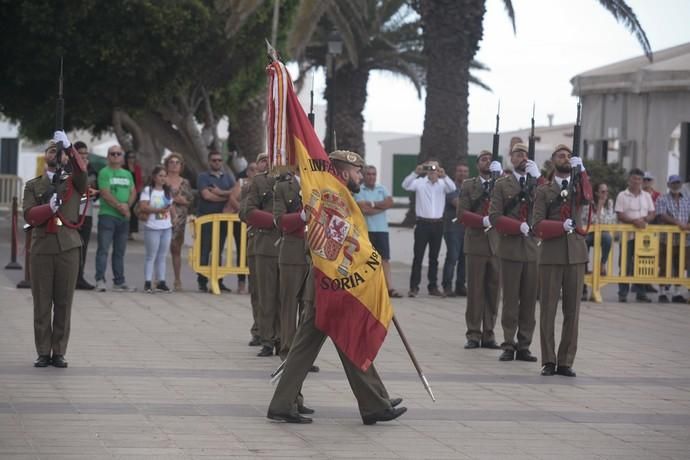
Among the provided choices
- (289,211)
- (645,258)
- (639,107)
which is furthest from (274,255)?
(639,107)

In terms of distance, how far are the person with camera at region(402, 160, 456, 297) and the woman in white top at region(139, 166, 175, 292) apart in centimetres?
347

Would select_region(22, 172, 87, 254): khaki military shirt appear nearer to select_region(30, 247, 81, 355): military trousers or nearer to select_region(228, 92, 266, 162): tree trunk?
select_region(30, 247, 81, 355): military trousers

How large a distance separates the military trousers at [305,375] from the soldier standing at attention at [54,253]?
115 inches

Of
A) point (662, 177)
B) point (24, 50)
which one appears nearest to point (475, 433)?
point (24, 50)

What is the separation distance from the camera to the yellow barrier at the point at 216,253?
18953mm

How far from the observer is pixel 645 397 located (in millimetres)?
11102

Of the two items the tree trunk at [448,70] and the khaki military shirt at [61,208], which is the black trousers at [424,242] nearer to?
the tree trunk at [448,70]

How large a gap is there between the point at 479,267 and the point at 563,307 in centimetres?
200

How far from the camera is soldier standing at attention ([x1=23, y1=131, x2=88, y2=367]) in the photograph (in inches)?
458

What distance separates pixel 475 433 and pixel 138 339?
17.8ft

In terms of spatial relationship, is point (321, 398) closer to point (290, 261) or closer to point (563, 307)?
point (290, 261)

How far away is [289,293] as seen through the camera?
1179 cm

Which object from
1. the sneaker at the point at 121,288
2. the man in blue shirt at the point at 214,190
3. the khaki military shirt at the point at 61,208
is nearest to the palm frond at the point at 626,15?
the man in blue shirt at the point at 214,190

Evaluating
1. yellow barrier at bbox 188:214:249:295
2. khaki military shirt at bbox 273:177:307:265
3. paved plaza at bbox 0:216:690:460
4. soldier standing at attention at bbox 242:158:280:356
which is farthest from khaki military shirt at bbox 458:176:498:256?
yellow barrier at bbox 188:214:249:295
